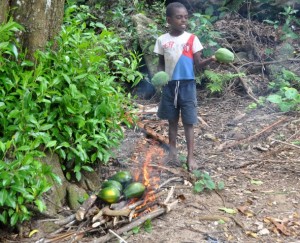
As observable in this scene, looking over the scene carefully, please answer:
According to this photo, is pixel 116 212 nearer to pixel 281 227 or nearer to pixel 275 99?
pixel 281 227

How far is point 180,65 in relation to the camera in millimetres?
5004

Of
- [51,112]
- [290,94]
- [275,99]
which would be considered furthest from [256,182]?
[51,112]

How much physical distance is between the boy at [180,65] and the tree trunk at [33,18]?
53.7 inches

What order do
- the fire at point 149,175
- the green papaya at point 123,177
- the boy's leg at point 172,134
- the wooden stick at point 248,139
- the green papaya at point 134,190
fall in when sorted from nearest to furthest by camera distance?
the green papaya at point 134,190
the fire at point 149,175
the green papaya at point 123,177
the boy's leg at point 172,134
the wooden stick at point 248,139

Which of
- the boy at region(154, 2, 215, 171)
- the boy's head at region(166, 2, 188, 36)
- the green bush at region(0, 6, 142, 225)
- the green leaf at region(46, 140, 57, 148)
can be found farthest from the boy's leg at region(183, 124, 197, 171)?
the green leaf at region(46, 140, 57, 148)

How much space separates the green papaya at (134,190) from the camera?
419 centimetres

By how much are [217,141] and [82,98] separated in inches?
98.6

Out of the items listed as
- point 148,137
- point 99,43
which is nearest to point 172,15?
point 99,43

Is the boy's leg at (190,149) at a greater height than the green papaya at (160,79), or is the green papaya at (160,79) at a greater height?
the green papaya at (160,79)

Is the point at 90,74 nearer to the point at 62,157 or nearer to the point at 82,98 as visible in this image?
the point at 82,98

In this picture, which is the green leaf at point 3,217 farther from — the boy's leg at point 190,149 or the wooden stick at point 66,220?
the boy's leg at point 190,149

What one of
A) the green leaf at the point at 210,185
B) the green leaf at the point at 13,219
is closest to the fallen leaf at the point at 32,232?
the green leaf at the point at 13,219

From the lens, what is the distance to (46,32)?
405cm

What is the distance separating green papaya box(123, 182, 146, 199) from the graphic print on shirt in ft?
4.45
